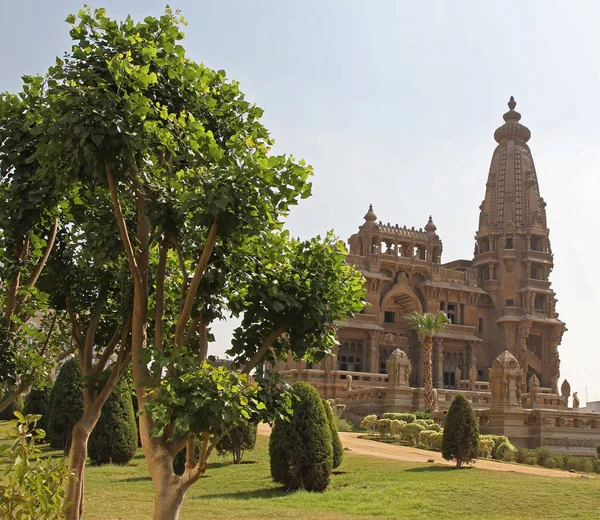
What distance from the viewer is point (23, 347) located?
1039cm

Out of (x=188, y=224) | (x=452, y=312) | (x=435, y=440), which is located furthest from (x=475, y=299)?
(x=188, y=224)

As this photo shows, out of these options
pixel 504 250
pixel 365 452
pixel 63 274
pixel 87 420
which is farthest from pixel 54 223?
pixel 504 250

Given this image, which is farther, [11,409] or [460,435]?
[11,409]

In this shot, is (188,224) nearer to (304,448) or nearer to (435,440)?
(304,448)

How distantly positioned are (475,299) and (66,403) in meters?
43.7

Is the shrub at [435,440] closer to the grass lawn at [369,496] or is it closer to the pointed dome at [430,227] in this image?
the grass lawn at [369,496]

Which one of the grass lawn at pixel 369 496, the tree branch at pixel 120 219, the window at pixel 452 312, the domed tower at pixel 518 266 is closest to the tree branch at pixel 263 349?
the tree branch at pixel 120 219

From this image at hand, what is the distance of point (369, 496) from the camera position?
16.1 m

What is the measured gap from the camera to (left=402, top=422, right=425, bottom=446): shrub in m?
29.2

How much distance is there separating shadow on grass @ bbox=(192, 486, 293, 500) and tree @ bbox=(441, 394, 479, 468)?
235 inches

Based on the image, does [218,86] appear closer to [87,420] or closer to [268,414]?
[268,414]

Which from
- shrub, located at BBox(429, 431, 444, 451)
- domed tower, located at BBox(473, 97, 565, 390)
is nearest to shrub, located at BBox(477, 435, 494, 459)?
shrub, located at BBox(429, 431, 444, 451)

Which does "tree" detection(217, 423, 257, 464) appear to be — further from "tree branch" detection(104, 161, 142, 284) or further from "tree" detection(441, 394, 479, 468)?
"tree branch" detection(104, 161, 142, 284)

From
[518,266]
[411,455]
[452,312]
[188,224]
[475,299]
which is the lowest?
[411,455]
